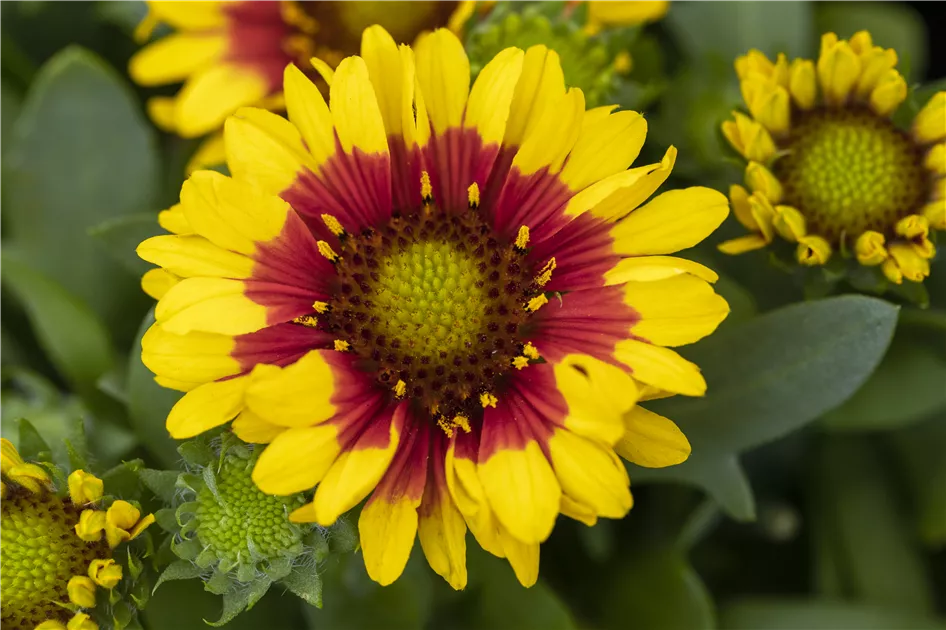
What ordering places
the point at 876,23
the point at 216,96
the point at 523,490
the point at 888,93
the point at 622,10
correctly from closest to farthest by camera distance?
the point at 523,490, the point at 888,93, the point at 622,10, the point at 216,96, the point at 876,23

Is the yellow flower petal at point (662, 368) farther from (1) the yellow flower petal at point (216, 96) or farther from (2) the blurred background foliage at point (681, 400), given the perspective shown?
(1) the yellow flower petal at point (216, 96)

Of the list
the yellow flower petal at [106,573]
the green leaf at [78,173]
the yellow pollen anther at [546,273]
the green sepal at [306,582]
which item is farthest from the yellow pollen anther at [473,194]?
the green leaf at [78,173]

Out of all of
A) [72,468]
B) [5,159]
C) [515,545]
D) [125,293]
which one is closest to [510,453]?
[515,545]

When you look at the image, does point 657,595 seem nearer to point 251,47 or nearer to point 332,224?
point 332,224

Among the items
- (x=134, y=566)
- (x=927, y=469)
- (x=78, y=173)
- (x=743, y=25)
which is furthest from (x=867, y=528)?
(x=78, y=173)

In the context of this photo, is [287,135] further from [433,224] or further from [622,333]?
[622,333]

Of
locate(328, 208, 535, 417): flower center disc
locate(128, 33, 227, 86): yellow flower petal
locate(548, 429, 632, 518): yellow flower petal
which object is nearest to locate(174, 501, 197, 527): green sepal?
locate(328, 208, 535, 417): flower center disc
